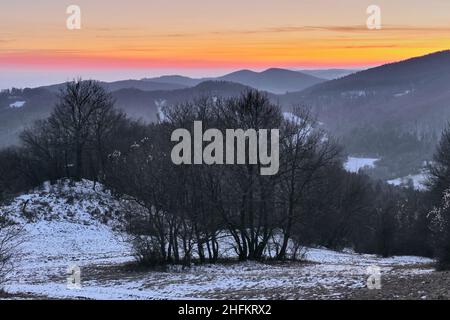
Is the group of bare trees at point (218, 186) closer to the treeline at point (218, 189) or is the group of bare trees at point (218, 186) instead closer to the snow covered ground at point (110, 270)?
the treeline at point (218, 189)

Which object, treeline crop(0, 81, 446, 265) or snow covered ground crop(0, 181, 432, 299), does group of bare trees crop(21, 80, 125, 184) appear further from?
treeline crop(0, 81, 446, 265)

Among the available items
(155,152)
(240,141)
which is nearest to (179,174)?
(155,152)

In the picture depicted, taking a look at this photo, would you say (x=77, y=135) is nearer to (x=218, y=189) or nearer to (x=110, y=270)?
(x=218, y=189)

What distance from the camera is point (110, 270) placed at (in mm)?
28391

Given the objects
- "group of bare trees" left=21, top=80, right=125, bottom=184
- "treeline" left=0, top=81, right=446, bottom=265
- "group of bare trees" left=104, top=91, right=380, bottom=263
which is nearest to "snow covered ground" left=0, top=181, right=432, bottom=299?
"treeline" left=0, top=81, right=446, bottom=265

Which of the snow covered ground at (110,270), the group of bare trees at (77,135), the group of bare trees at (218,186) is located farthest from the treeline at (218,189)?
the group of bare trees at (77,135)

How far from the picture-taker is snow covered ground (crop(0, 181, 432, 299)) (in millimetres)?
19891

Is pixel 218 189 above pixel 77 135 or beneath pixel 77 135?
beneath

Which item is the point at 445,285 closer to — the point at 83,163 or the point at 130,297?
the point at 130,297

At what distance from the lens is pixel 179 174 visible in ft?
95.5

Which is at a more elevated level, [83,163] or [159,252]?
[83,163]

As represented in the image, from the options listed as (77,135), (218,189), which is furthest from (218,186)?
(77,135)
